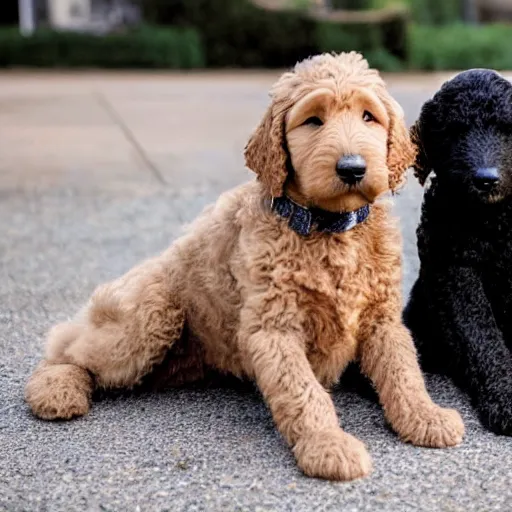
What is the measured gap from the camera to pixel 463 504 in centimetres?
310

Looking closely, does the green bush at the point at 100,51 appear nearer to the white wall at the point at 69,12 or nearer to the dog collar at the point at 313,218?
the white wall at the point at 69,12

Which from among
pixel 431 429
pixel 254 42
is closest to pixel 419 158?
pixel 431 429

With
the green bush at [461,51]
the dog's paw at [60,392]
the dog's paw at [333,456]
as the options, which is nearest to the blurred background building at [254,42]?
the green bush at [461,51]

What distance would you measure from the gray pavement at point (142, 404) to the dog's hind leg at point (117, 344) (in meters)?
0.10

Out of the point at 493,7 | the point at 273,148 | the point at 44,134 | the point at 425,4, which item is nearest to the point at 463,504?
the point at 273,148

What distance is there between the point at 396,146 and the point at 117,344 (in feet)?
4.53

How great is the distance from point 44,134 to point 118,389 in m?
7.66

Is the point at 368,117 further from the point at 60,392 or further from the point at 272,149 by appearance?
the point at 60,392

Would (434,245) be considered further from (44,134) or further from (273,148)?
(44,134)

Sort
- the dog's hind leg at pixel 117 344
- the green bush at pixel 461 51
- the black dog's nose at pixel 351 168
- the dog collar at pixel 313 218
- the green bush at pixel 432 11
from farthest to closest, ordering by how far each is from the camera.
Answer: the green bush at pixel 432 11 < the green bush at pixel 461 51 < the dog's hind leg at pixel 117 344 < the dog collar at pixel 313 218 < the black dog's nose at pixel 351 168

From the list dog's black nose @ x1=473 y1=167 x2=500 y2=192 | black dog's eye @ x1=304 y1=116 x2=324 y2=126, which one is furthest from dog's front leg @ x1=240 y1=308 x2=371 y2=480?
dog's black nose @ x1=473 y1=167 x2=500 y2=192

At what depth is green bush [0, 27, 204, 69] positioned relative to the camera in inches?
755

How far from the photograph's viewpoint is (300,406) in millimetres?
3393

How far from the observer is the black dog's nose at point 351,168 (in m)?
3.31
